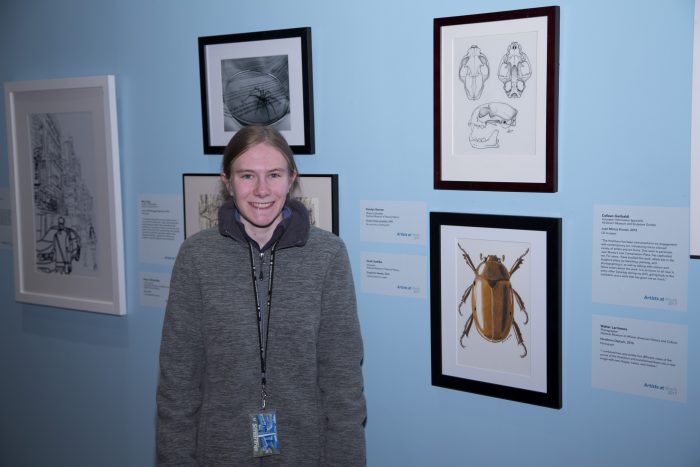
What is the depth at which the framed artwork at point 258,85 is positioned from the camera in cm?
234

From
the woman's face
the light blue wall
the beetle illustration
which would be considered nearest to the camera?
the light blue wall

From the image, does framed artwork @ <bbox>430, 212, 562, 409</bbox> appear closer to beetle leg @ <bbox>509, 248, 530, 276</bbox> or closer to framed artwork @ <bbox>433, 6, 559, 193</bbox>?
beetle leg @ <bbox>509, 248, 530, 276</bbox>

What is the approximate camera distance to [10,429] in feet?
10.9

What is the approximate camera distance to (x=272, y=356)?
1904 mm

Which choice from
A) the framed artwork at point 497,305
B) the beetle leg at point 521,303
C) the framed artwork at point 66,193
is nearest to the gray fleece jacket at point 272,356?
the framed artwork at point 497,305

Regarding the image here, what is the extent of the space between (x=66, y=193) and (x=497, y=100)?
5.73 feet

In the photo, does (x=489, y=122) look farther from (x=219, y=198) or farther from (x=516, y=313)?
(x=219, y=198)

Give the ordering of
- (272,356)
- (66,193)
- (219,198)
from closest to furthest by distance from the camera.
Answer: (272,356) < (219,198) < (66,193)

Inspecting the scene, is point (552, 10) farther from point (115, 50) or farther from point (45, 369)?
point (45, 369)

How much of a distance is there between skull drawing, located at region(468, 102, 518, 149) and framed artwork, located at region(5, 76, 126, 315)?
54.5 inches

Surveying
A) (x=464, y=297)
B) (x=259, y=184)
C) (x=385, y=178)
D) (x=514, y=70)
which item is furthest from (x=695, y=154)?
(x=259, y=184)

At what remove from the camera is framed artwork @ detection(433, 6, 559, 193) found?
1.90 meters

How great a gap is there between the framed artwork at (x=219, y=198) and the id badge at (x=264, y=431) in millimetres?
636

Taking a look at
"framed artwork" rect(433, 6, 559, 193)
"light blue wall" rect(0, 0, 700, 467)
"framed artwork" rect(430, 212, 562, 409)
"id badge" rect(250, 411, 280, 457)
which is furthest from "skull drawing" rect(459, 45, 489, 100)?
"id badge" rect(250, 411, 280, 457)
